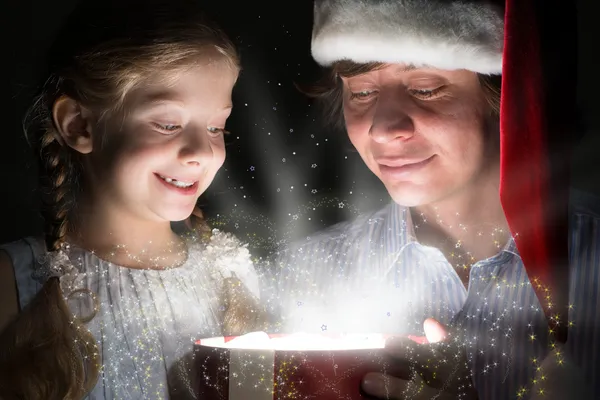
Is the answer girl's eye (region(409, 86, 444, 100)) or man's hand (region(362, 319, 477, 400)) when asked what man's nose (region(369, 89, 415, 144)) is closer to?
girl's eye (region(409, 86, 444, 100))

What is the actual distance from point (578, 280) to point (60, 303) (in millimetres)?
698

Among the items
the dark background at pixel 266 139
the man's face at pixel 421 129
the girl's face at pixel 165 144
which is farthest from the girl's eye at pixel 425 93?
the girl's face at pixel 165 144

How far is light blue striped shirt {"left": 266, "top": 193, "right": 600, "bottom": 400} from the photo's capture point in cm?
98

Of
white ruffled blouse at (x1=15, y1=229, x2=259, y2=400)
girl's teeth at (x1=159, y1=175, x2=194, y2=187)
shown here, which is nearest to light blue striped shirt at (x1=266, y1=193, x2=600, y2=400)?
white ruffled blouse at (x1=15, y1=229, x2=259, y2=400)

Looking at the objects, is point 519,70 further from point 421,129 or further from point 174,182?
point 174,182

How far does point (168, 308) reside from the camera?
3.26ft

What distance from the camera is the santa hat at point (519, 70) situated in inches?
35.7

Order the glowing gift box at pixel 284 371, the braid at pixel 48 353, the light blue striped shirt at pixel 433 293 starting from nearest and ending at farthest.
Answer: the glowing gift box at pixel 284 371, the braid at pixel 48 353, the light blue striped shirt at pixel 433 293

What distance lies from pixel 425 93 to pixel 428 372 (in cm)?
40

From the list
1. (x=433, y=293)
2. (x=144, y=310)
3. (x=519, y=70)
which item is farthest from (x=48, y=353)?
(x=519, y=70)

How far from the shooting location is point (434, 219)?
1085 millimetres

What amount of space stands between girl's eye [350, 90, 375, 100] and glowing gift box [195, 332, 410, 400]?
41 cm

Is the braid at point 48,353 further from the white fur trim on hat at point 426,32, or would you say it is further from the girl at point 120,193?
the white fur trim on hat at point 426,32

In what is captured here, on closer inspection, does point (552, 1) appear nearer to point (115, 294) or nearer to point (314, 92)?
point (314, 92)
